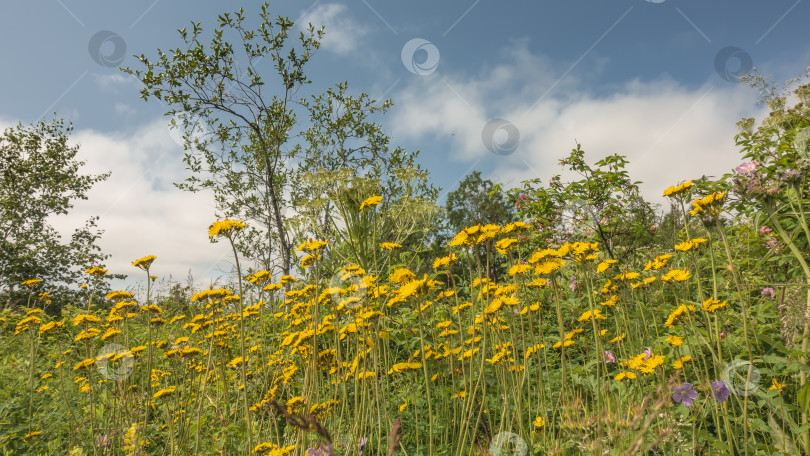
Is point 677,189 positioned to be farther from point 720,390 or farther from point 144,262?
point 144,262

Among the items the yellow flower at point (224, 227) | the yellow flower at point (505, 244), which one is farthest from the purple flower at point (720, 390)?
the yellow flower at point (224, 227)

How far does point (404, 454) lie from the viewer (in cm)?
214

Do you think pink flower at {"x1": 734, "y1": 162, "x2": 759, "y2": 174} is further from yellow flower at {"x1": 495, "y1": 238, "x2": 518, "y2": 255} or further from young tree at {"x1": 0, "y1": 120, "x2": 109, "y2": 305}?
young tree at {"x1": 0, "y1": 120, "x2": 109, "y2": 305}

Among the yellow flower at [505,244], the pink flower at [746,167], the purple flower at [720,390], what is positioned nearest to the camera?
the purple flower at [720,390]

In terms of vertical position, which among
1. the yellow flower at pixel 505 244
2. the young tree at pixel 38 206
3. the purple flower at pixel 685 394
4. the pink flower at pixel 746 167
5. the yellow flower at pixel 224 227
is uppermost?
the young tree at pixel 38 206

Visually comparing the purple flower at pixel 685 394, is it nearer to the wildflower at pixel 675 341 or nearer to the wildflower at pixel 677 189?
the wildflower at pixel 675 341

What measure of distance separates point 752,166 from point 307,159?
9.80 m

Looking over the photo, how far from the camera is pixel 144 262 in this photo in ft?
7.72

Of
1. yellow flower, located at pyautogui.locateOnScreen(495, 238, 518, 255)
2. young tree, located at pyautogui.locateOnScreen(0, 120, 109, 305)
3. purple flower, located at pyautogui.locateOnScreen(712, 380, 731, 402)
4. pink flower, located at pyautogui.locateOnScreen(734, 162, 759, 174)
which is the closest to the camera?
purple flower, located at pyautogui.locateOnScreen(712, 380, 731, 402)

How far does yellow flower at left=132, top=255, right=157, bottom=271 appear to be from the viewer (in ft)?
7.67

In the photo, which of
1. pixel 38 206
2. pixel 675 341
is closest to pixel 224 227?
pixel 675 341

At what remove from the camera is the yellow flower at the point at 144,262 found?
92.0 inches

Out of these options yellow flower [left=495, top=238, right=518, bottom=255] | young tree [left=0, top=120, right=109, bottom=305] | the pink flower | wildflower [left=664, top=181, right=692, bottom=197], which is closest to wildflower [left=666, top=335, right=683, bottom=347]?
wildflower [left=664, top=181, right=692, bottom=197]

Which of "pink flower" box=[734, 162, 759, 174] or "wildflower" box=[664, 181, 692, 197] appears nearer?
"wildflower" box=[664, 181, 692, 197]
